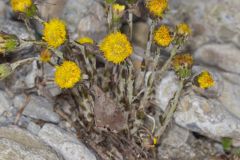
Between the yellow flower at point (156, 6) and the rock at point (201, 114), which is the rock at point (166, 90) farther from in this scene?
the yellow flower at point (156, 6)

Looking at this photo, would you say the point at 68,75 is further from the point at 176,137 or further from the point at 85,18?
the point at 176,137

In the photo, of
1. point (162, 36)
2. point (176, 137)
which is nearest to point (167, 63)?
point (162, 36)

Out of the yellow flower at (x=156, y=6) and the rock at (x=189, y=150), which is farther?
the rock at (x=189, y=150)

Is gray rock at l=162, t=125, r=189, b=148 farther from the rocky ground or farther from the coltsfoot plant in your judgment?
the coltsfoot plant

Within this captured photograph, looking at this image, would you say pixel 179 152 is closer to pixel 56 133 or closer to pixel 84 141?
pixel 84 141

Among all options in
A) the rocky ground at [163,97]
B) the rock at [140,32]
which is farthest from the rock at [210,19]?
the rock at [140,32]
